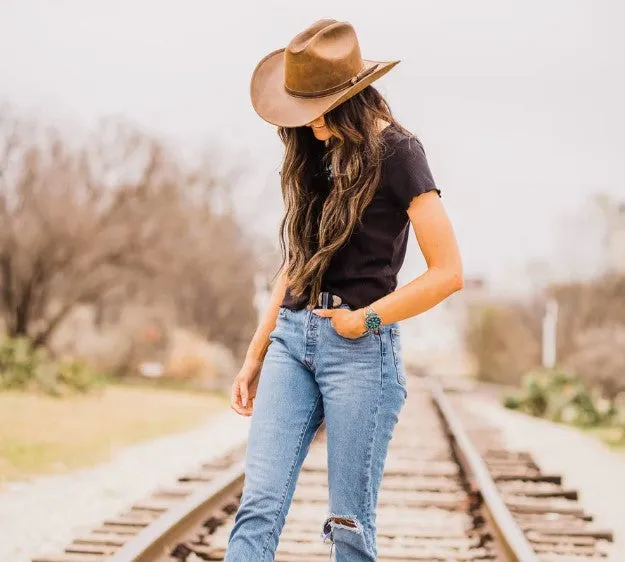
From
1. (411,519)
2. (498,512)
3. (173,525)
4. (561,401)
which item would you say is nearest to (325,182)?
(173,525)

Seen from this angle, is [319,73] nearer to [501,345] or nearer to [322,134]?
[322,134]

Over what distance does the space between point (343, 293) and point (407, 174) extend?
1.09ft

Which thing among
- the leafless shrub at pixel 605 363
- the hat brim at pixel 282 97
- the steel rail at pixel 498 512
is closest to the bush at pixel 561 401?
the leafless shrub at pixel 605 363

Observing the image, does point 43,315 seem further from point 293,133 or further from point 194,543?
point 293,133

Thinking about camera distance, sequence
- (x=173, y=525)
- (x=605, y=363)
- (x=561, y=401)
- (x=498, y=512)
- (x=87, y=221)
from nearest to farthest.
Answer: (x=173, y=525)
(x=498, y=512)
(x=561, y=401)
(x=87, y=221)
(x=605, y=363)

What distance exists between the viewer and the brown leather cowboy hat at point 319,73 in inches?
88.4

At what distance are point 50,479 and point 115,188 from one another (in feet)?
50.9

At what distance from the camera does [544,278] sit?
45.6 meters

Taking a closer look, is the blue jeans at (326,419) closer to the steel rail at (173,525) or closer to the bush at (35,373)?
the steel rail at (173,525)

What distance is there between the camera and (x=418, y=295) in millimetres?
2205

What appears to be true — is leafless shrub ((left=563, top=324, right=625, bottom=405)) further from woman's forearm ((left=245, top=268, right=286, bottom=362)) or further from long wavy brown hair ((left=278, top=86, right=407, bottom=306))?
long wavy brown hair ((left=278, top=86, right=407, bottom=306))

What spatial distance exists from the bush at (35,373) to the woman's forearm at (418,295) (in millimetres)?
12041

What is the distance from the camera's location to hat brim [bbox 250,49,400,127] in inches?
87.8

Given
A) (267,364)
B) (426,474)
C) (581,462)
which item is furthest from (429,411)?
(267,364)
